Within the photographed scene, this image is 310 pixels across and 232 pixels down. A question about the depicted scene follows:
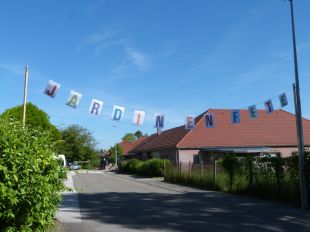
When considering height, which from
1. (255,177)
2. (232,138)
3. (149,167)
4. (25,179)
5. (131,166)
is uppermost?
(232,138)

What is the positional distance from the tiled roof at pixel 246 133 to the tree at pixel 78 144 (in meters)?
45.8

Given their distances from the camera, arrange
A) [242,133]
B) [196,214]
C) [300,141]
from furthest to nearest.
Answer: [242,133], [300,141], [196,214]

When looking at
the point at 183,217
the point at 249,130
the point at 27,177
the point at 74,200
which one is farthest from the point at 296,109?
the point at 249,130

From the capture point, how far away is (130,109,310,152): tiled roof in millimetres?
41884

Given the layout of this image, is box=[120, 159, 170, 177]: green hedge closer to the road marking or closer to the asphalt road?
the asphalt road

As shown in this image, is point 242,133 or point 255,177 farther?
point 242,133

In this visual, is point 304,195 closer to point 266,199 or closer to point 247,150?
point 266,199

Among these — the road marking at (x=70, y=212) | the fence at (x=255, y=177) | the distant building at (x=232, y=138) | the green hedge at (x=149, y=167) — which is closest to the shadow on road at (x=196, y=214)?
the road marking at (x=70, y=212)

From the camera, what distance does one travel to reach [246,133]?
4384 cm

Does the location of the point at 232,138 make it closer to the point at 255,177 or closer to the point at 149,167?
the point at 149,167

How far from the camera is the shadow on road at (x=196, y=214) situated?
11484 millimetres

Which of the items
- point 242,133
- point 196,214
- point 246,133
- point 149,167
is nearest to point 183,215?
point 196,214

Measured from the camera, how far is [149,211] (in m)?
14.6

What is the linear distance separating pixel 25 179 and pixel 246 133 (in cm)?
3834
